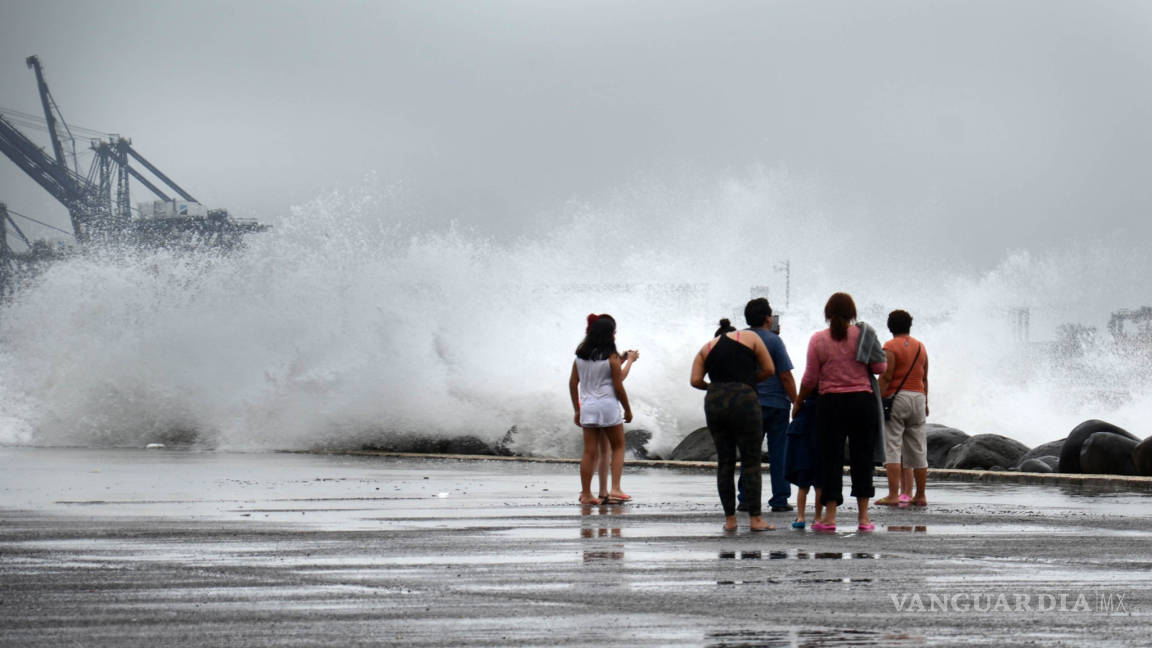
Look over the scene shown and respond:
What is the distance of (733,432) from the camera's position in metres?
11.9

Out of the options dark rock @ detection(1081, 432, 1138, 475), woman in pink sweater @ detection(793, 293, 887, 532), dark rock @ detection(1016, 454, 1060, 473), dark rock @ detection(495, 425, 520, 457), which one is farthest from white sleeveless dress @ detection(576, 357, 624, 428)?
dark rock @ detection(495, 425, 520, 457)

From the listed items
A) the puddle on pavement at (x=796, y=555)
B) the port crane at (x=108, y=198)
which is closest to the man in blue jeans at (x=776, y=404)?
the puddle on pavement at (x=796, y=555)

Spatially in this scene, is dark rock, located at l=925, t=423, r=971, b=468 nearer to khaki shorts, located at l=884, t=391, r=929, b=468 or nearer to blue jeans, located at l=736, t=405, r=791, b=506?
khaki shorts, located at l=884, t=391, r=929, b=468

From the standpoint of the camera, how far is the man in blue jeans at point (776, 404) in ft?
42.9

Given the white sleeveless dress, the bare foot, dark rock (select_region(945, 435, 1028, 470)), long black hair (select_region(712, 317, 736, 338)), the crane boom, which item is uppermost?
the crane boom

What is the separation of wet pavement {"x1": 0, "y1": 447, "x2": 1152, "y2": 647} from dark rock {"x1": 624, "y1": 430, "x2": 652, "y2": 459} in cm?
1384

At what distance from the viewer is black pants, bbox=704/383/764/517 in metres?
11.8

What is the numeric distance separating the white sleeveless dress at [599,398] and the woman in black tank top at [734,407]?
275 centimetres

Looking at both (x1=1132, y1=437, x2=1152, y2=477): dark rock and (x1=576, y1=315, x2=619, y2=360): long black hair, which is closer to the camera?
(x1=576, y1=315, x2=619, y2=360): long black hair

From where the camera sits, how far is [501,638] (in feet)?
20.2

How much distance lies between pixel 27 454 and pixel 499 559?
2019cm

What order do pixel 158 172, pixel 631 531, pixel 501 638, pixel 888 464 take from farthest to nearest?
pixel 158 172
pixel 888 464
pixel 631 531
pixel 501 638

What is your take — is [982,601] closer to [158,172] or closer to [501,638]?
[501,638]

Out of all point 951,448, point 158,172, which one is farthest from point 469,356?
point 158,172
